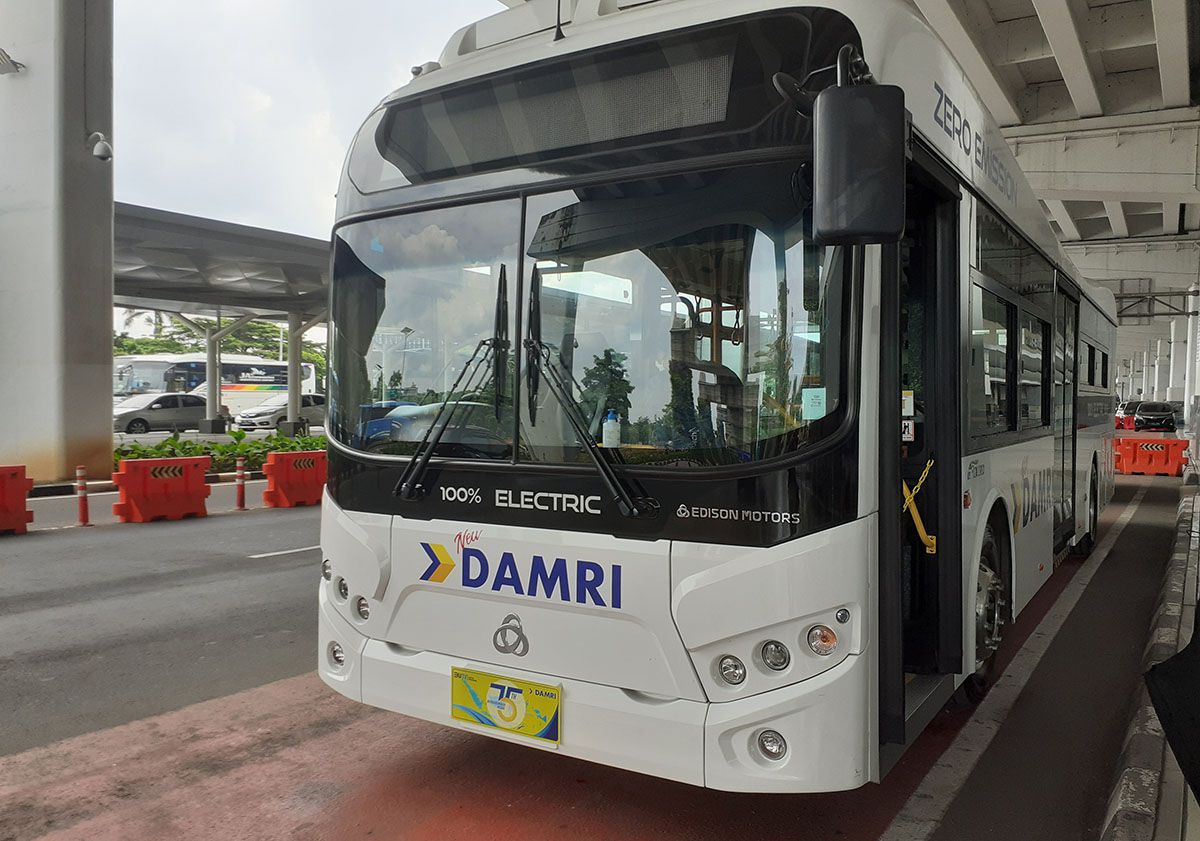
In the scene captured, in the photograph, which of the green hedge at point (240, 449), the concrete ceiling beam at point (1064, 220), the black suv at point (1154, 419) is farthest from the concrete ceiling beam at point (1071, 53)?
the black suv at point (1154, 419)

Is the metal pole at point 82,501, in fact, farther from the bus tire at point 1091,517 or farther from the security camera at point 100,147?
the bus tire at point 1091,517

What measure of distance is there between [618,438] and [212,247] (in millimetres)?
25727

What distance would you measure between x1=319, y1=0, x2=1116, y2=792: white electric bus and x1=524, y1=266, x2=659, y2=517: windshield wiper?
0.03 feet

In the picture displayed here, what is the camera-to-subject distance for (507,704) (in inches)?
147

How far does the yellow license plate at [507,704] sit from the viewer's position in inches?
143

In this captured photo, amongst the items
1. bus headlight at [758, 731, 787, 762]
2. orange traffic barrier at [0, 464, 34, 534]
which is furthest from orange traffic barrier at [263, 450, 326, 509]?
bus headlight at [758, 731, 787, 762]

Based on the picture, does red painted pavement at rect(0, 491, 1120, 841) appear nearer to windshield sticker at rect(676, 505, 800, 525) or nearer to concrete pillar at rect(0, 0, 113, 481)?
windshield sticker at rect(676, 505, 800, 525)

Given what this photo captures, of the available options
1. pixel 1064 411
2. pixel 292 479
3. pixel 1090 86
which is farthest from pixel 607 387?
pixel 1090 86

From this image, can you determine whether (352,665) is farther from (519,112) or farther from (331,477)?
(519,112)

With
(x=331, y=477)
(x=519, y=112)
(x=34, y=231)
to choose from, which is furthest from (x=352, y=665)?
(x=34, y=231)

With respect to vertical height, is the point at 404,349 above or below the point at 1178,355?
below

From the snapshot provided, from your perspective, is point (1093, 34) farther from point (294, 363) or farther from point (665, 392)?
point (294, 363)

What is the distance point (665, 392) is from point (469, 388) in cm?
84

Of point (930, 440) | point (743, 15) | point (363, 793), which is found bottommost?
point (363, 793)
